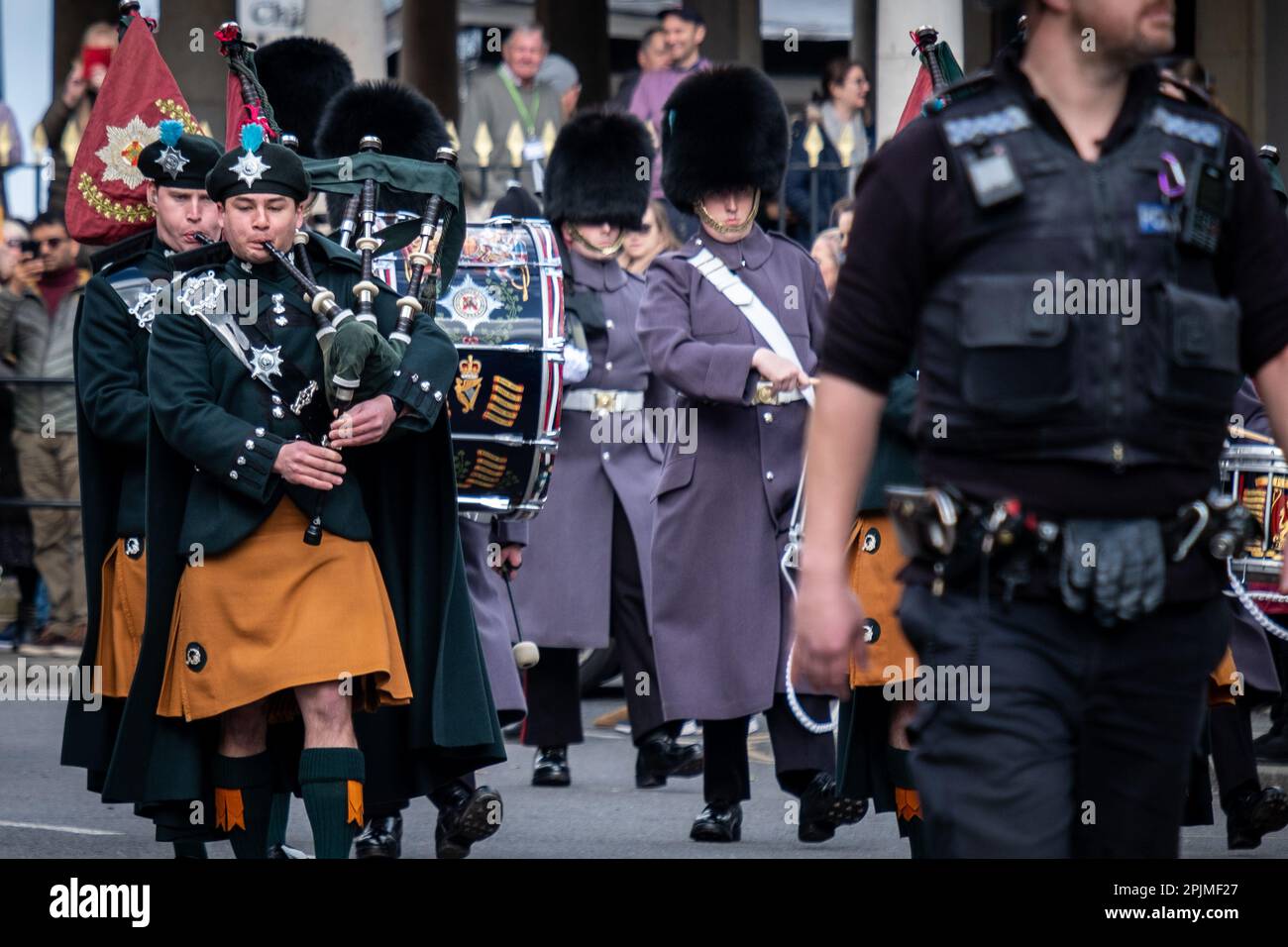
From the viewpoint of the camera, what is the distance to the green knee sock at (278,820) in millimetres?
6867

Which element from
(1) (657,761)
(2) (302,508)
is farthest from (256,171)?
(1) (657,761)

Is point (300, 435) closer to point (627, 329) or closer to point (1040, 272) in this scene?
point (1040, 272)

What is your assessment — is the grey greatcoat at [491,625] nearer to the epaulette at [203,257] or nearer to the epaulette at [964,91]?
the epaulette at [203,257]

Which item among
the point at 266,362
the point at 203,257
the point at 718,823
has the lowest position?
the point at 718,823

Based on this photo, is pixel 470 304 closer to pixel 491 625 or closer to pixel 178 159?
pixel 491 625

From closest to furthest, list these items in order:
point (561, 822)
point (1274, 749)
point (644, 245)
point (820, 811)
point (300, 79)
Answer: point (820, 811) → point (561, 822) → point (300, 79) → point (1274, 749) → point (644, 245)

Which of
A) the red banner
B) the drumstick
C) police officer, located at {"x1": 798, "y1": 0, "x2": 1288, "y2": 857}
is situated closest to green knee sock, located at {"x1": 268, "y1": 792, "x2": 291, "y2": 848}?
the red banner

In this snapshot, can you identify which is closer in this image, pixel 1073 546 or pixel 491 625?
pixel 1073 546

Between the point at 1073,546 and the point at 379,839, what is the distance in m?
4.09

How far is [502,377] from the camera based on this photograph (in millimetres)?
8078

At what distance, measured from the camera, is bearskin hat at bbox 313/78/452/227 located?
26.8 ft

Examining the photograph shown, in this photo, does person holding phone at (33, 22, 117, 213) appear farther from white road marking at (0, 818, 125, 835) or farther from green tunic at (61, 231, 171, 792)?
green tunic at (61, 231, 171, 792)

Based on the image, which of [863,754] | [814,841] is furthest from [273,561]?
[814,841]
